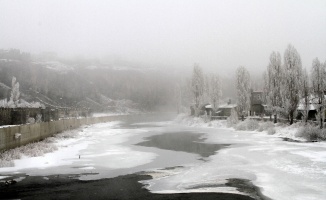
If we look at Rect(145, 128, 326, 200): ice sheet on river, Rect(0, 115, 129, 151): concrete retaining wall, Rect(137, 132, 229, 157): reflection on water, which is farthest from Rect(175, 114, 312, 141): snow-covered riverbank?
Rect(0, 115, 129, 151): concrete retaining wall

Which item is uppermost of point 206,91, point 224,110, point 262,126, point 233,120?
point 206,91

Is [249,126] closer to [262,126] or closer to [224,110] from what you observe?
[262,126]

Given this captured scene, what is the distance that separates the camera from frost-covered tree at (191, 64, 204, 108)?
250 ft

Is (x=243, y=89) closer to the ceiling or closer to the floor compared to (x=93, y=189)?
closer to the ceiling

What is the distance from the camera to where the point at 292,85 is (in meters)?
43.8

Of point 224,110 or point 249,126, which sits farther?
point 224,110

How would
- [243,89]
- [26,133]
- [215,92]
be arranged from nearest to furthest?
1. [26,133]
2. [243,89]
3. [215,92]

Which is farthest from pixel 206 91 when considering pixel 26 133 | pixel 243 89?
pixel 26 133

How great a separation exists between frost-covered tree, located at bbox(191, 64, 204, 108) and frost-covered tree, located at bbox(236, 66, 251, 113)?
619 inches

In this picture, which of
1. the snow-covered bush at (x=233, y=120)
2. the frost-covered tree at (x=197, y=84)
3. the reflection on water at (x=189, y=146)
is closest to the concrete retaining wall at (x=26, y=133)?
the reflection on water at (x=189, y=146)

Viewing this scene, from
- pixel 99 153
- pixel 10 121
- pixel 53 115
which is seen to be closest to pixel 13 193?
pixel 99 153

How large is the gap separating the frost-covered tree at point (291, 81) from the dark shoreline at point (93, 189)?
33.5m

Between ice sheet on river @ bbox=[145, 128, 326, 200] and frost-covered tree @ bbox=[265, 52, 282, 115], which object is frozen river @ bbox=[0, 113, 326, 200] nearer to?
ice sheet on river @ bbox=[145, 128, 326, 200]

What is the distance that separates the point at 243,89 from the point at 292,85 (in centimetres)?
1596
